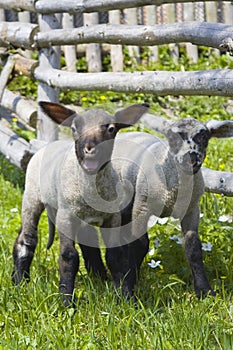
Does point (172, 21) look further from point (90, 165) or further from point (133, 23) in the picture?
point (90, 165)

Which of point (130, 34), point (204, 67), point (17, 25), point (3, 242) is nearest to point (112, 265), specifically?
point (3, 242)

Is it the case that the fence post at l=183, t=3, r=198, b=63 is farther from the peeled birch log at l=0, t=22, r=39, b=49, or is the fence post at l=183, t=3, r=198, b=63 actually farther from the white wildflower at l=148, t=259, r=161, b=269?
the white wildflower at l=148, t=259, r=161, b=269

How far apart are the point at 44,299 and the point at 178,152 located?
118 centimetres

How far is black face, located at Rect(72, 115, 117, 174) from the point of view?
375 centimetres

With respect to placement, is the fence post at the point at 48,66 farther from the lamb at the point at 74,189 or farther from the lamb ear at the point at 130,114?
the lamb ear at the point at 130,114

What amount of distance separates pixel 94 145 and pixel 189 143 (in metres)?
0.65

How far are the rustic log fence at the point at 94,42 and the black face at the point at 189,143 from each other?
305mm

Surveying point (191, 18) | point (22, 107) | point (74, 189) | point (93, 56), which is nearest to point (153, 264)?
point (74, 189)

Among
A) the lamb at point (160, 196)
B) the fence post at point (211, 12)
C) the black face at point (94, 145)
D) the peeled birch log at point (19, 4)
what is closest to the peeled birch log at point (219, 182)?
the lamb at point (160, 196)

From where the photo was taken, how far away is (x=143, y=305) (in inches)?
161

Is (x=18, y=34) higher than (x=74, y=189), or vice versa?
(x=18, y=34)

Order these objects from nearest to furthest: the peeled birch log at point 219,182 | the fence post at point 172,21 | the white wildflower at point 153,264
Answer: the white wildflower at point 153,264, the peeled birch log at point 219,182, the fence post at point 172,21

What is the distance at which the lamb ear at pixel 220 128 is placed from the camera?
165 inches

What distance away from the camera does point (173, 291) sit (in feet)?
13.4
